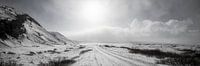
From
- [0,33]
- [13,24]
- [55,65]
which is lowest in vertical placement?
[55,65]

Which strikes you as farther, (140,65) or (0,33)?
(0,33)

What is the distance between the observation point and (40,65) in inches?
434

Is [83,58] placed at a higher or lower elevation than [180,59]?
lower

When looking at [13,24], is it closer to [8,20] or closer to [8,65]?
[8,20]

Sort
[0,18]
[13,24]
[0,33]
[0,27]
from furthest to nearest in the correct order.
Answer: [13,24]
[0,18]
[0,27]
[0,33]

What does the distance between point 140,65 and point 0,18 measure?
7252cm

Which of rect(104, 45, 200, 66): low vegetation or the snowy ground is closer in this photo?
rect(104, 45, 200, 66): low vegetation

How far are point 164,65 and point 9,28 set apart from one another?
2874 inches

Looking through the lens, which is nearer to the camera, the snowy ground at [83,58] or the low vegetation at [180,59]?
the low vegetation at [180,59]

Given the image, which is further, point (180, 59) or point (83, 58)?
point (83, 58)

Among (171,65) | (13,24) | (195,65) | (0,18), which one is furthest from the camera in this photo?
(13,24)

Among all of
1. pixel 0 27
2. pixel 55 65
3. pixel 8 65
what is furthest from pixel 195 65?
pixel 0 27

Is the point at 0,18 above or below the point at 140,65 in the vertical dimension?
above

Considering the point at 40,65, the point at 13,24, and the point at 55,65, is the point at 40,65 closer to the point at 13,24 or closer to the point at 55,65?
the point at 55,65
